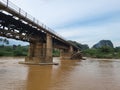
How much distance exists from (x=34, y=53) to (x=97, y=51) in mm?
97597

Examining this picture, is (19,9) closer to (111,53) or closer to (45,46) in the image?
(45,46)

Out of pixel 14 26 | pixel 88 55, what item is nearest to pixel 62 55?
pixel 88 55

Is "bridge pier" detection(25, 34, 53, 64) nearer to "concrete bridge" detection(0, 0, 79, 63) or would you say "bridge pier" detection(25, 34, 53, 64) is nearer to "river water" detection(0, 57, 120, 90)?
"concrete bridge" detection(0, 0, 79, 63)

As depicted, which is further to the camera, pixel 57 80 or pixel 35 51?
pixel 35 51

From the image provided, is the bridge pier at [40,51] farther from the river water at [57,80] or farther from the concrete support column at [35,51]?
the river water at [57,80]

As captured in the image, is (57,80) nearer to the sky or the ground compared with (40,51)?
nearer to the ground

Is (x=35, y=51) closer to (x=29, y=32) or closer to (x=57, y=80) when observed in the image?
(x=29, y=32)

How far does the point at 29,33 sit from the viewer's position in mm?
45344

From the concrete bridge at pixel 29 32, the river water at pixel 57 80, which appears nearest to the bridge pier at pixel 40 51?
the concrete bridge at pixel 29 32

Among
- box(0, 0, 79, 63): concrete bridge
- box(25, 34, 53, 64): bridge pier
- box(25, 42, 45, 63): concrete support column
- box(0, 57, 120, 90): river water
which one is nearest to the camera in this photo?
box(0, 57, 120, 90): river water

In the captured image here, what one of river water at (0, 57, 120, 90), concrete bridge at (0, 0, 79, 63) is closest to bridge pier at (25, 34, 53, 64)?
concrete bridge at (0, 0, 79, 63)

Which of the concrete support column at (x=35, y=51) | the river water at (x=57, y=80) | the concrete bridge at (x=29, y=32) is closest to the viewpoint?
the river water at (x=57, y=80)

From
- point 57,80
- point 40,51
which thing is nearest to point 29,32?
point 40,51

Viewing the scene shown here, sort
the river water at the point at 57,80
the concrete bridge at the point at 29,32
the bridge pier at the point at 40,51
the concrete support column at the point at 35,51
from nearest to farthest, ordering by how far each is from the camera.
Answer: the river water at the point at 57,80
the concrete bridge at the point at 29,32
the bridge pier at the point at 40,51
the concrete support column at the point at 35,51
